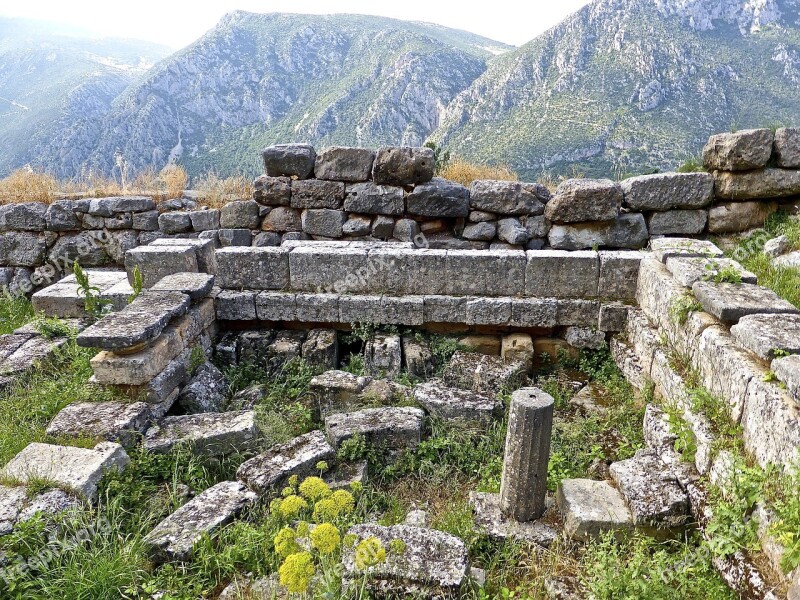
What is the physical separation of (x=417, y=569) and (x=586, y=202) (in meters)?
6.31

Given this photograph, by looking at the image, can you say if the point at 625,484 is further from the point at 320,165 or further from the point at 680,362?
the point at 320,165

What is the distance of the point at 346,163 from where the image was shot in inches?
338

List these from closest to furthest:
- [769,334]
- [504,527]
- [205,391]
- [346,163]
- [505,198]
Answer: [769,334], [504,527], [205,391], [505,198], [346,163]

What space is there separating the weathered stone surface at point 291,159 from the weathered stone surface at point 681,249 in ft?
18.1

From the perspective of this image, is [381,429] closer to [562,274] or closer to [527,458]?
[527,458]

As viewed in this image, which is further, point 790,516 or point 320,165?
point 320,165

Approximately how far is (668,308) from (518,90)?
1684 inches

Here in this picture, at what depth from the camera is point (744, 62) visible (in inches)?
1539

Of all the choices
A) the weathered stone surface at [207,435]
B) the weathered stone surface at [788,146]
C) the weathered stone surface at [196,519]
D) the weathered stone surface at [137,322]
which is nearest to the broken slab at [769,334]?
the weathered stone surface at [196,519]

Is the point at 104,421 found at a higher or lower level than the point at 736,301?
lower

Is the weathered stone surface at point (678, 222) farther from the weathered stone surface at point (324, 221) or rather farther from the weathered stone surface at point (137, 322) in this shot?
the weathered stone surface at point (137, 322)

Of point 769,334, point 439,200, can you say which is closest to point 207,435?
point 769,334

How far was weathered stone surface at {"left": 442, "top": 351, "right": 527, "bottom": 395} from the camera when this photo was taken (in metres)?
4.98

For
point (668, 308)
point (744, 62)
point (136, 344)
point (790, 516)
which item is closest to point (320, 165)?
point (136, 344)
